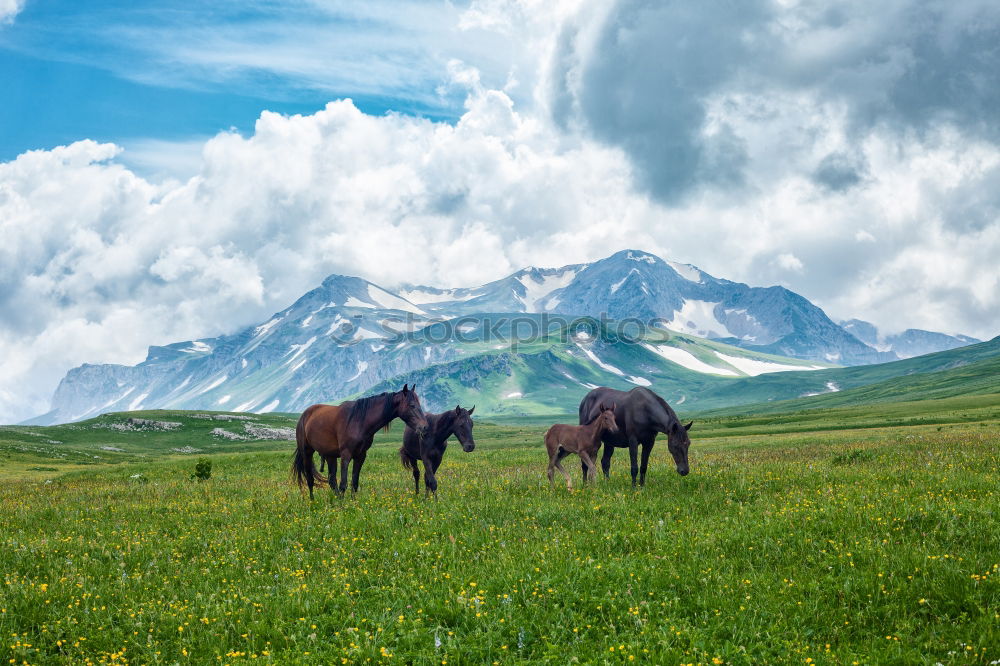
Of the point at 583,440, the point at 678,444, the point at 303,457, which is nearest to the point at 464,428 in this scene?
the point at 583,440

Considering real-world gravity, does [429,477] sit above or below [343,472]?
below

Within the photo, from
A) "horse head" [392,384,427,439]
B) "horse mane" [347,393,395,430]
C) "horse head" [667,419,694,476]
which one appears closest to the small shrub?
"horse mane" [347,393,395,430]

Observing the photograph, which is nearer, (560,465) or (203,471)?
(560,465)

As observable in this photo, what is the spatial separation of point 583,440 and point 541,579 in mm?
10550

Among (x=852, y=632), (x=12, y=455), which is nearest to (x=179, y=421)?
(x=12, y=455)

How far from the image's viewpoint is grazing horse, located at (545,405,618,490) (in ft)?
64.4

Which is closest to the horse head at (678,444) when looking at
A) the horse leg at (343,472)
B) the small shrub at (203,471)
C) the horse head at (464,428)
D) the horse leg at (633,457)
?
the horse leg at (633,457)

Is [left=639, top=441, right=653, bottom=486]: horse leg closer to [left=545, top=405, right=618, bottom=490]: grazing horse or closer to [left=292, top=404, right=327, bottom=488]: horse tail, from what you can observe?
[left=545, top=405, right=618, bottom=490]: grazing horse

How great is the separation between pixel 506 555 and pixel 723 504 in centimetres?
612

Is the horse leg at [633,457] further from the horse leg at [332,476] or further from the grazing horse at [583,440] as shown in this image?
the horse leg at [332,476]

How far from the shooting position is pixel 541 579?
32.4 ft

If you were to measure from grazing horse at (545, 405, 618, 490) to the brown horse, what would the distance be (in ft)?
15.8

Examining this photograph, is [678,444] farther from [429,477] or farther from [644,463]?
[429,477]

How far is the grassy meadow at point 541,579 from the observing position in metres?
8.26
